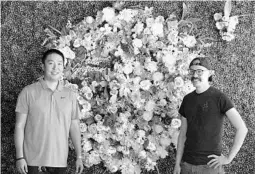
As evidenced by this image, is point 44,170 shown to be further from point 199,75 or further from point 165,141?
point 199,75

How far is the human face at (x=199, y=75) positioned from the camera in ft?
8.64

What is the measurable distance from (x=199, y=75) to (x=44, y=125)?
113cm

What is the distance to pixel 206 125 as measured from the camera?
8.39ft

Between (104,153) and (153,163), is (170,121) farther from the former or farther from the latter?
(104,153)

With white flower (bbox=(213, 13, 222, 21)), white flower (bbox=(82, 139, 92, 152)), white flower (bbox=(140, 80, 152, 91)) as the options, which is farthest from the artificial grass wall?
white flower (bbox=(140, 80, 152, 91))

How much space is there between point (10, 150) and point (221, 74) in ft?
6.73

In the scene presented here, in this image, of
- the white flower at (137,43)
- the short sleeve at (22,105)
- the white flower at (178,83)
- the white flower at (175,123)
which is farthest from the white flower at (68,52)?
the white flower at (175,123)

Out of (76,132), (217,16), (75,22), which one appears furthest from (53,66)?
(217,16)

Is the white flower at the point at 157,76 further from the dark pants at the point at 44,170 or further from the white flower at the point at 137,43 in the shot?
the dark pants at the point at 44,170

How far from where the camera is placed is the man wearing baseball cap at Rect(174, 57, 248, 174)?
98.7 inches

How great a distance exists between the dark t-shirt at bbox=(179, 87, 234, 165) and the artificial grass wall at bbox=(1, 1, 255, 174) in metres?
1.02

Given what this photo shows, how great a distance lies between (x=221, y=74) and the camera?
3.63 meters

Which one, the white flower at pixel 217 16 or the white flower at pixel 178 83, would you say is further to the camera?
the white flower at pixel 217 16

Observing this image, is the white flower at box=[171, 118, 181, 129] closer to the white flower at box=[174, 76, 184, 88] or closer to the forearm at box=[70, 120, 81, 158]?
the white flower at box=[174, 76, 184, 88]
